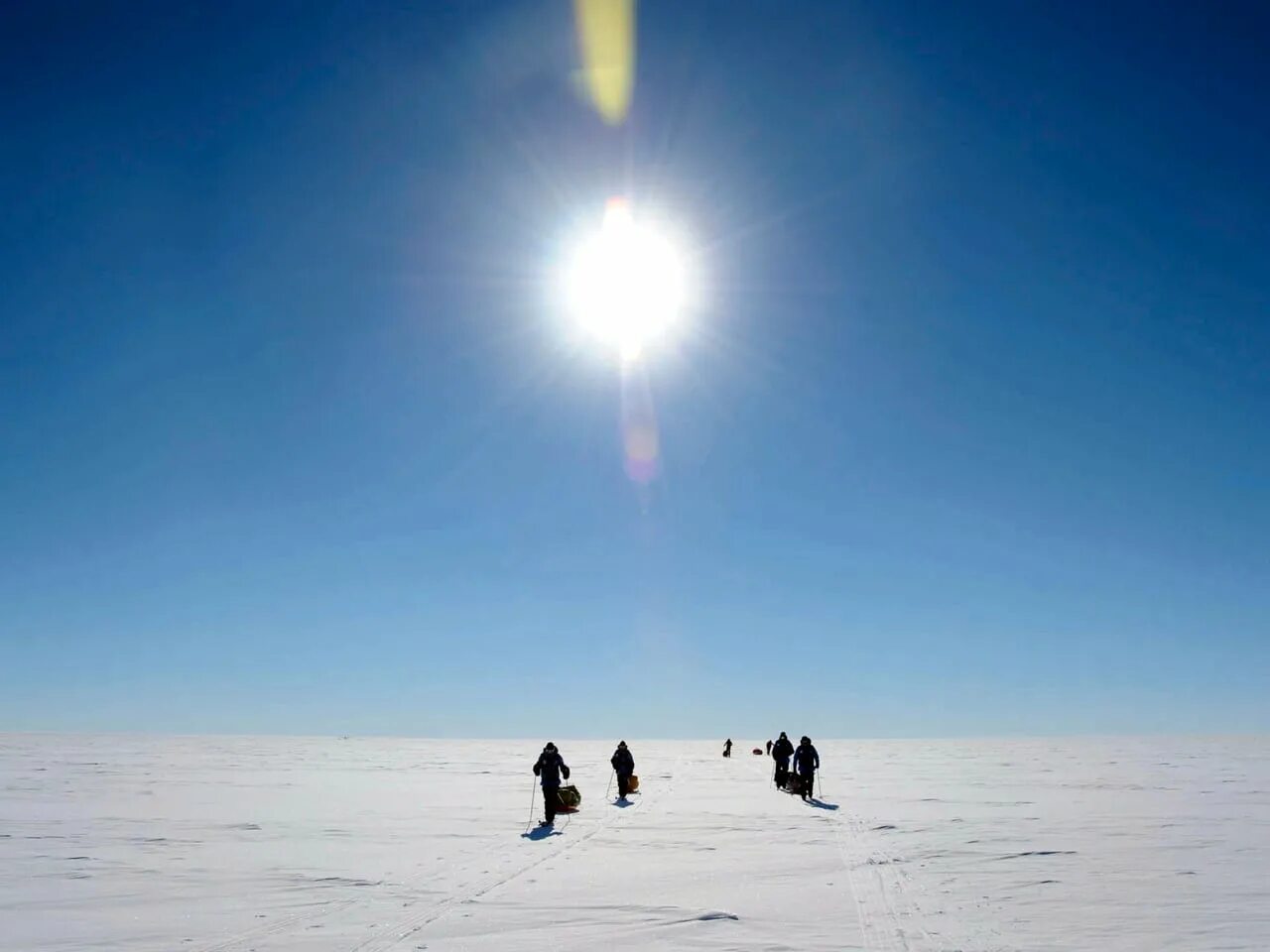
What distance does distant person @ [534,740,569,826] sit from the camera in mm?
18072

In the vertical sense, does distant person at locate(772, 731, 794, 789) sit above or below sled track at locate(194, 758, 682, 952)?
above

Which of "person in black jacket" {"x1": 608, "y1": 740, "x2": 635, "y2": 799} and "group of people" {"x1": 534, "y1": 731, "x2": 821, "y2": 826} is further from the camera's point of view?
"person in black jacket" {"x1": 608, "y1": 740, "x2": 635, "y2": 799}

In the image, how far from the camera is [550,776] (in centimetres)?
1855

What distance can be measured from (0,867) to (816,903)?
455 inches

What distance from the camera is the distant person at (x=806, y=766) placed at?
78.9ft

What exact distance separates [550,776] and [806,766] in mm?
8865

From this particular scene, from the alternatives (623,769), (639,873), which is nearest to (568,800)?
(623,769)

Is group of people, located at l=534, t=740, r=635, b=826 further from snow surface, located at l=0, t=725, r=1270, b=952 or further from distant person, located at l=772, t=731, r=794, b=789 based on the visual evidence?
distant person, located at l=772, t=731, r=794, b=789

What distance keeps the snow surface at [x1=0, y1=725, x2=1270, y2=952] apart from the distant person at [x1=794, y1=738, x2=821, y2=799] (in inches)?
23.0

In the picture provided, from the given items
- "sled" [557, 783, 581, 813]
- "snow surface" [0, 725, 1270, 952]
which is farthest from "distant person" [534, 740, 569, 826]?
"sled" [557, 783, 581, 813]

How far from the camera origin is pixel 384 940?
8539 mm

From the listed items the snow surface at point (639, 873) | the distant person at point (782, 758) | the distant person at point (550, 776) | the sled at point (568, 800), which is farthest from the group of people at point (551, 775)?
the distant person at point (782, 758)

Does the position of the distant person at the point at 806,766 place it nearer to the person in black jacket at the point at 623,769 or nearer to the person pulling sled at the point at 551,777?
the person in black jacket at the point at 623,769

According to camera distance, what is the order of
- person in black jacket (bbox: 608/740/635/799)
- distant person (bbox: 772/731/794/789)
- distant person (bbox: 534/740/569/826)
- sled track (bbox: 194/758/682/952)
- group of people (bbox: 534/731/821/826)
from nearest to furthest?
sled track (bbox: 194/758/682/952)
distant person (bbox: 534/740/569/826)
group of people (bbox: 534/731/821/826)
person in black jacket (bbox: 608/740/635/799)
distant person (bbox: 772/731/794/789)
